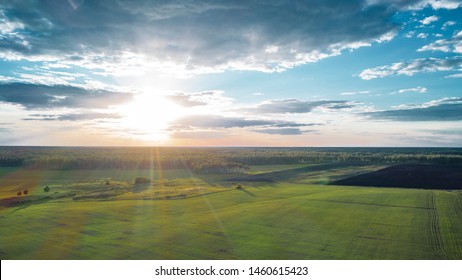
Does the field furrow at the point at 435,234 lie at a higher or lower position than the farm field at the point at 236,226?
higher

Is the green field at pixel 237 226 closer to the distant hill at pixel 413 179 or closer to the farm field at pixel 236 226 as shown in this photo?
the farm field at pixel 236 226

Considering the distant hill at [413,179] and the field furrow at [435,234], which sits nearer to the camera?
the field furrow at [435,234]

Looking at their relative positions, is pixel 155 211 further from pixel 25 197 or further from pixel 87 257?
pixel 25 197

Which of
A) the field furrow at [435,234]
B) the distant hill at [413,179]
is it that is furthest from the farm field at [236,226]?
the distant hill at [413,179]

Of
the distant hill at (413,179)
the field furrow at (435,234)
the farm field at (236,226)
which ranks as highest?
the distant hill at (413,179)

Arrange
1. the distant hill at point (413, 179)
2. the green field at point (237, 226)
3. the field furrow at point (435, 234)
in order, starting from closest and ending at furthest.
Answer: the field furrow at point (435, 234) → the green field at point (237, 226) → the distant hill at point (413, 179)

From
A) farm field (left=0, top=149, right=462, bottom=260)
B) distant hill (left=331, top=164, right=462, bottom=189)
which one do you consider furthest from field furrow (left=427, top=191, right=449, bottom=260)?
distant hill (left=331, top=164, right=462, bottom=189)

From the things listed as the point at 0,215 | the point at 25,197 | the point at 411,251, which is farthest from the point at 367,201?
the point at 25,197
